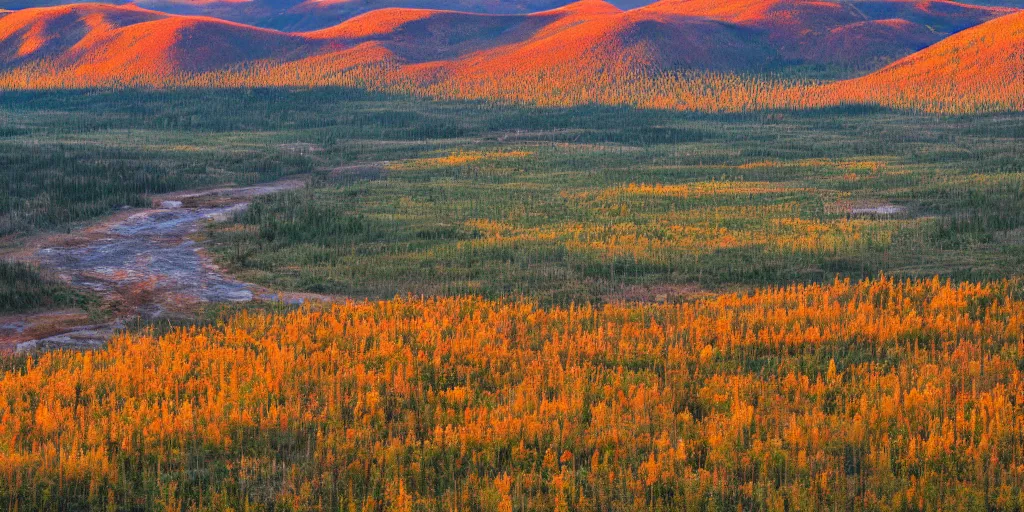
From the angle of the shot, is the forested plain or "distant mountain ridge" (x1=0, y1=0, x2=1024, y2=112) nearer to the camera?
the forested plain

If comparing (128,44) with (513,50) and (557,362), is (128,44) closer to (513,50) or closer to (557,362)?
(513,50)

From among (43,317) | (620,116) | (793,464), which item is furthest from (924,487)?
(620,116)

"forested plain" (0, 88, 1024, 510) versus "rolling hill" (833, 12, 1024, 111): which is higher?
"rolling hill" (833, 12, 1024, 111)

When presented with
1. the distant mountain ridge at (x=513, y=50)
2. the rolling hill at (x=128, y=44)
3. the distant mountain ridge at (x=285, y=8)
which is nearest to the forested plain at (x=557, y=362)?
the distant mountain ridge at (x=513, y=50)

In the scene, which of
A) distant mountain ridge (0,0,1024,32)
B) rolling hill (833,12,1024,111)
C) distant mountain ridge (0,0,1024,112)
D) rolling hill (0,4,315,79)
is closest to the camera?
rolling hill (833,12,1024,111)

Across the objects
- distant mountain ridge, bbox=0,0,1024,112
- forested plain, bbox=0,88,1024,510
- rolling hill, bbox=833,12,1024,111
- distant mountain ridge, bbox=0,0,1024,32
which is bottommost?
forested plain, bbox=0,88,1024,510

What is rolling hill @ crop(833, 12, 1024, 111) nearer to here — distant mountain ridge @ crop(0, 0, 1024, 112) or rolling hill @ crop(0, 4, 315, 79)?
distant mountain ridge @ crop(0, 0, 1024, 112)

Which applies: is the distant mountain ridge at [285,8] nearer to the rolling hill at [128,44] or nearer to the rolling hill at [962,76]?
the rolling hill at [128,44]

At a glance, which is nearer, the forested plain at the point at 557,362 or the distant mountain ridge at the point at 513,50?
the forested plain at the point at 557,362

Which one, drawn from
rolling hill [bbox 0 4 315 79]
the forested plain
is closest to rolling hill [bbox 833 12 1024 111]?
the forested plain
